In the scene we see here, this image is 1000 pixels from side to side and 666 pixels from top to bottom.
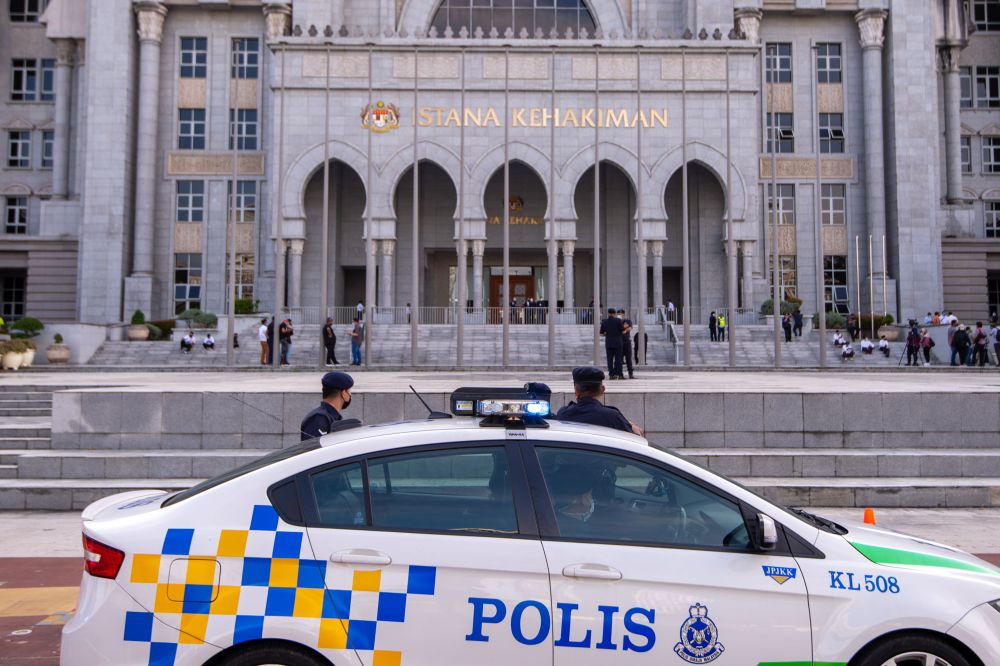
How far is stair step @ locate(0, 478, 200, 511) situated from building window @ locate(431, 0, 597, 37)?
36306mm

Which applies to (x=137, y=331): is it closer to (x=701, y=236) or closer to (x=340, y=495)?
(x=701, y=236)

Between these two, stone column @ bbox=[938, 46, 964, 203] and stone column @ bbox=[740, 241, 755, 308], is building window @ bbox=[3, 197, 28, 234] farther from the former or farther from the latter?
stone column @ bbox=[938, 46, 964, 203]

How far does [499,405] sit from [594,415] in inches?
85.6

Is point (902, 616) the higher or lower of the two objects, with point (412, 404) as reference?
lower

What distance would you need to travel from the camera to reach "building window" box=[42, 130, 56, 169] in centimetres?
4378

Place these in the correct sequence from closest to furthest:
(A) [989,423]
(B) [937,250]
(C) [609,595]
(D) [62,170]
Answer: (C) [609,595] < (A) [989,423] < (B) [937,250] < (D) [62,170]

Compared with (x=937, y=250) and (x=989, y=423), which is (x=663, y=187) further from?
(x=989, y=423)

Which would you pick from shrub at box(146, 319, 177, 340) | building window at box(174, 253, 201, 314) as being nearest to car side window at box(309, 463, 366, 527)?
Result: shrub at box(146, 319, 177, 340)

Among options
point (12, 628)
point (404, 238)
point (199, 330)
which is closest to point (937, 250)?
point (404, 238)

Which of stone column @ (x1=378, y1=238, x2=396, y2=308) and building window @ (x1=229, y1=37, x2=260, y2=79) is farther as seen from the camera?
building window @ (x1=229, y1=37, x2=260, y2=79)

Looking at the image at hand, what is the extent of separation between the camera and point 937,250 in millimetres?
39188

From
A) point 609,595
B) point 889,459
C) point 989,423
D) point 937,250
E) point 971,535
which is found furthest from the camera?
point 937,250

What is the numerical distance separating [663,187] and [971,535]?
97.6 ft

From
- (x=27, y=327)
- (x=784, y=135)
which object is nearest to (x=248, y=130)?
(x=27, y=327)
